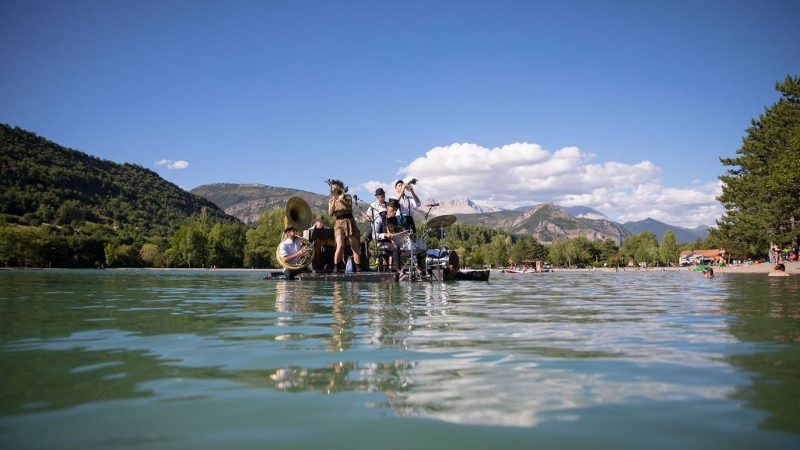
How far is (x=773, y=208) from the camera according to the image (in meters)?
52.4

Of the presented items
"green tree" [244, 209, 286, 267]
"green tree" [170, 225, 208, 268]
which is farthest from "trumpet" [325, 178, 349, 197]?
"green tree" [170, 225, 208, 268]

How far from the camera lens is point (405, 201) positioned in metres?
25.3

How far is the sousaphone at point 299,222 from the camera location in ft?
92.8

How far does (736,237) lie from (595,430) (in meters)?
69.5

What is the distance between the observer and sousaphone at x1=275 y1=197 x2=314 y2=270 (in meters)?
28.3

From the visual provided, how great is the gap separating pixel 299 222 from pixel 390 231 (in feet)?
24.4

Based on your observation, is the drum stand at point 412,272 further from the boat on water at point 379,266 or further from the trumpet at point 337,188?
the trumpet at point 337,188

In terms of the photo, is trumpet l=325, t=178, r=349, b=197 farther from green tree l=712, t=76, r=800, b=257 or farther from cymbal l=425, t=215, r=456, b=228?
green tree l=712, t=76, r=800, b=257

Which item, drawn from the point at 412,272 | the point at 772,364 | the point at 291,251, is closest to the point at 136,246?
the point at 291,251

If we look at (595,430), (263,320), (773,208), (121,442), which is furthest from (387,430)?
(773,208)

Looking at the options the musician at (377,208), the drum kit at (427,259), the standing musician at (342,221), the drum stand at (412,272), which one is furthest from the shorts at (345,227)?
the drum stand at (412,272)

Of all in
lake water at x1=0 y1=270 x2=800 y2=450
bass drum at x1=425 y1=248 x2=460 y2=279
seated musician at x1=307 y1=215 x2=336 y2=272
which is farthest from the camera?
seated musician at x1=307 y1=215 x2=336 y2=272

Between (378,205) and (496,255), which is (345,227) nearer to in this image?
(378,205)

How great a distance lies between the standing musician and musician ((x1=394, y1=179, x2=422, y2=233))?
276 cm
